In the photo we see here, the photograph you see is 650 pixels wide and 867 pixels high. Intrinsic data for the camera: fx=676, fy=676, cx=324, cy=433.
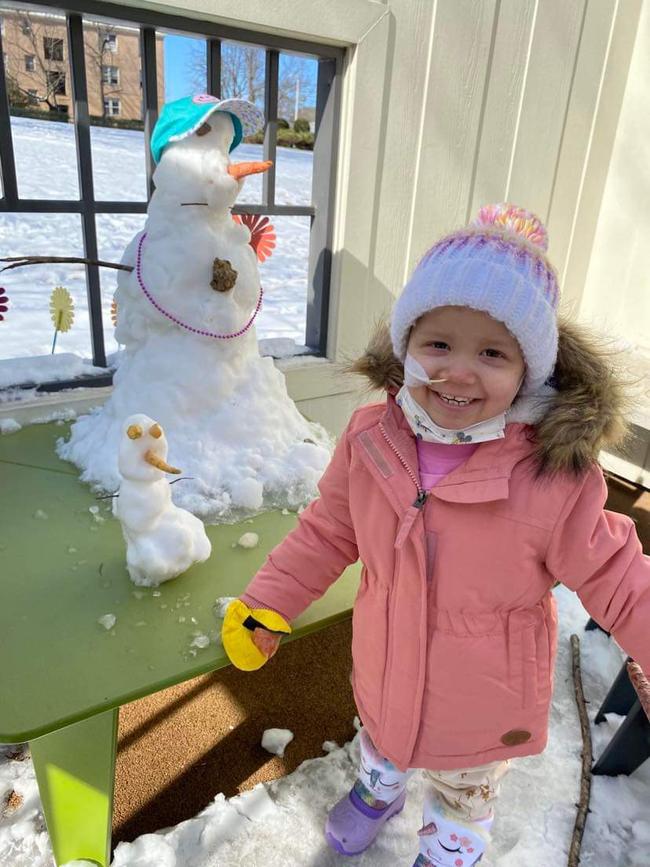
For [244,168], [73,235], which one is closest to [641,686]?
[244,168]

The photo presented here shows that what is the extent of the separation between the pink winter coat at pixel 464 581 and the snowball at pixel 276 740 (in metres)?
0.51

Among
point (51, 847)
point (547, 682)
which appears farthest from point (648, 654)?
point (51, 847)

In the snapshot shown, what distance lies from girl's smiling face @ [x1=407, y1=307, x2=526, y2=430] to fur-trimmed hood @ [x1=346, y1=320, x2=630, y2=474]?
0.05m

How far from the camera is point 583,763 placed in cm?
141

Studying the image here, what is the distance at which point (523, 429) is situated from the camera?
0.89 m

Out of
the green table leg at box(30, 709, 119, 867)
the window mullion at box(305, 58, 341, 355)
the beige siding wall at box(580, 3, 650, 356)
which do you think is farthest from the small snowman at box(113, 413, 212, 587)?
the beige siding wall at box(580, 3, 650, 356)

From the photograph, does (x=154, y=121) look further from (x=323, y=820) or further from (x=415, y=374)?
(x=323, y=820)

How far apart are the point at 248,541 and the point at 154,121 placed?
3.40ft

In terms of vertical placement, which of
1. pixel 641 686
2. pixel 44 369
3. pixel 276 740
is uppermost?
pixel 44 369

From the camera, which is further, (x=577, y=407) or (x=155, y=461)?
(x=155, y=461)

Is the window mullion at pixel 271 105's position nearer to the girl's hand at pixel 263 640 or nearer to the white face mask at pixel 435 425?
the white face mask at pixel 435 425

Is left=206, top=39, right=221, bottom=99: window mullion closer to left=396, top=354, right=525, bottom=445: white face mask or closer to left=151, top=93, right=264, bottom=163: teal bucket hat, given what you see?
left=151, top=93, right=264, bottom=163: teal bucket hat

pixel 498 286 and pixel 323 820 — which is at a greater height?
pixel 498 286

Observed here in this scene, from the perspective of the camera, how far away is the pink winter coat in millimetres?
841
